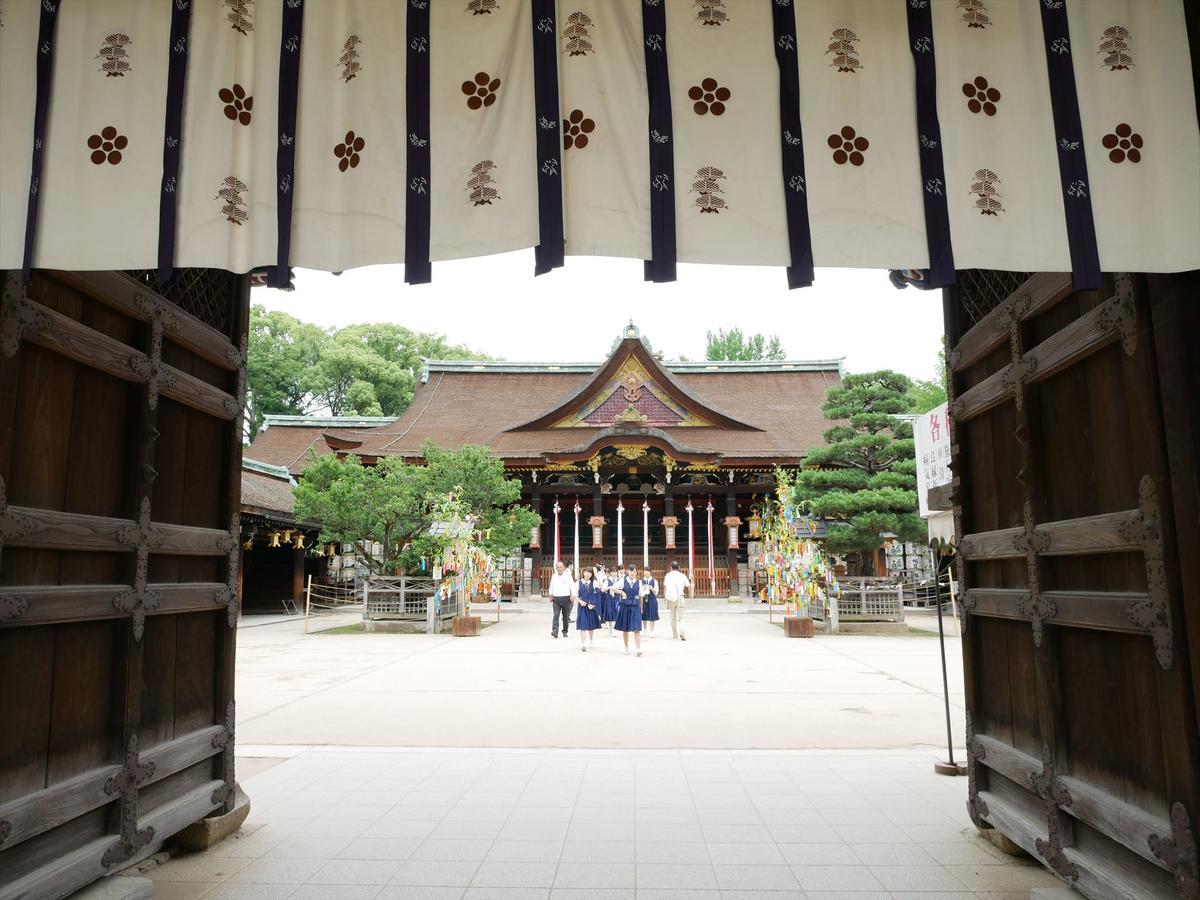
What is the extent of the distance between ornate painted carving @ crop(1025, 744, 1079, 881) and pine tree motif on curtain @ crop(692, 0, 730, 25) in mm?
3164

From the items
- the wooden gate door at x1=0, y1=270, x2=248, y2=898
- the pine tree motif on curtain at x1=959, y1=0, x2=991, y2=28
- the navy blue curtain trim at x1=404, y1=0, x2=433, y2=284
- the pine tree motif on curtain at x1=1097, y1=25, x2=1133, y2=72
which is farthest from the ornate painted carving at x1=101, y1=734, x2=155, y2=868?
the pine tree motif on curtain at x1=1097, y1=25, x2=1133, y2=72

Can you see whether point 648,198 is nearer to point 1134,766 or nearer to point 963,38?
point 963,38

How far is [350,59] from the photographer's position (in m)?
3.04

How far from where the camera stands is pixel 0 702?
109 inches

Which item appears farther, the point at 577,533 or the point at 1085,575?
the point at 577,533

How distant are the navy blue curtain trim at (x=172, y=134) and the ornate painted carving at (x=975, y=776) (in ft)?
13.6

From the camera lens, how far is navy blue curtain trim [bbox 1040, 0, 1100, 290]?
2.75 m

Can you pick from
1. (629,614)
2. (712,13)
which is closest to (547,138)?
(712,13)

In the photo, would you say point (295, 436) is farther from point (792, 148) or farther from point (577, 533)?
point (792, 148)

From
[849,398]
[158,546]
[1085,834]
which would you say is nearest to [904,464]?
[849,398]

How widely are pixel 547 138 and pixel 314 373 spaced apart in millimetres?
39703

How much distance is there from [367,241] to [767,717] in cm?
589

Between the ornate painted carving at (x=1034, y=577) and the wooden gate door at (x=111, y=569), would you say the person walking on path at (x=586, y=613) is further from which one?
the ornate painted carving at (x=1034, y=577)

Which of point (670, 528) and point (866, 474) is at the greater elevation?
point (866, 474)
